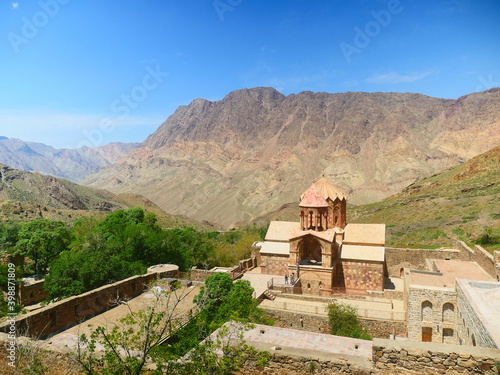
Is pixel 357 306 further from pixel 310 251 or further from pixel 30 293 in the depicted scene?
pixel 30 293

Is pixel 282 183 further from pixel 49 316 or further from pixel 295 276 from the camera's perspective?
pixel 49 316

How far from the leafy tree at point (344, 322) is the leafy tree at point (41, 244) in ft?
78.4

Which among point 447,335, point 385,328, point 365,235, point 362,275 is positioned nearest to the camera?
point 447,335

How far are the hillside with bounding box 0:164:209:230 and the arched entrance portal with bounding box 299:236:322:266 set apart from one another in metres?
44.6

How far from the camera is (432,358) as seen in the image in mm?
6402

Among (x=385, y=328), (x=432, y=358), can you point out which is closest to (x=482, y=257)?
(x=385, y=328)

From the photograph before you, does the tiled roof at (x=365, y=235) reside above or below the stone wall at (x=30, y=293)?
above

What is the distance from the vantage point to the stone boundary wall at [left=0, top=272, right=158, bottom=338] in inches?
449

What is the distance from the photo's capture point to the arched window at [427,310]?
1441cm

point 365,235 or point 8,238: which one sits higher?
point 365,235

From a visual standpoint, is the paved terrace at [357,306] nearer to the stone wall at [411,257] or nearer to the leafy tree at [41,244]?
the stone wall at [411,257]

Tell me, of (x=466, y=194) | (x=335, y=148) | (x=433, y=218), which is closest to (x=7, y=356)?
(x=433, y=218)

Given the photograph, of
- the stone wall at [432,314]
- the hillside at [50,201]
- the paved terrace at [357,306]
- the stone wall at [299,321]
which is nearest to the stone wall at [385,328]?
the paved terrace at [357,306]

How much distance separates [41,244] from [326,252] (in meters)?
23.1
